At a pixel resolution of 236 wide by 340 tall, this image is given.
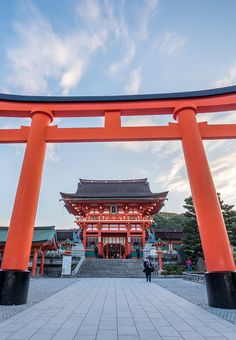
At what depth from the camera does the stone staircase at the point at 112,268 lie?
16950 mm

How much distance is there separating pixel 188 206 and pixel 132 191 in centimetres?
926

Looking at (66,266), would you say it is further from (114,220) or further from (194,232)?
(194,232)

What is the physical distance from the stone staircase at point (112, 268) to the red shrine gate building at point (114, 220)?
2995mm

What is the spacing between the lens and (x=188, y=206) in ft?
68.6

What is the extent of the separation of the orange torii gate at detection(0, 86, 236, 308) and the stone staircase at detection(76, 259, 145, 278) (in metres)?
12.8

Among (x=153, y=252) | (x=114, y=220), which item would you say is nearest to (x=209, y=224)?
(x=153, y=252)

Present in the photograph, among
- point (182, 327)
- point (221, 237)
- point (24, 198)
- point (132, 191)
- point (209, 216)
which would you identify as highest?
point (132, 191)

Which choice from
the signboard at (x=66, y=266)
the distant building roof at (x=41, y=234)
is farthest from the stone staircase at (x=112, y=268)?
the distant building roof at (x=41, y=234)

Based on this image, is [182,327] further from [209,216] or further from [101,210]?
[101,210]

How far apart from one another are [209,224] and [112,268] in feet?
48.1

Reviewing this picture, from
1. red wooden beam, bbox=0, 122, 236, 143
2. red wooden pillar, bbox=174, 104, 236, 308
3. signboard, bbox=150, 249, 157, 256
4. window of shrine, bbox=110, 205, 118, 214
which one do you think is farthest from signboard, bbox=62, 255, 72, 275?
red wooden pillar, bbox=174, 104, 236, 308

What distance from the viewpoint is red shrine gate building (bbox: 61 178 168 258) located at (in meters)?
22.9

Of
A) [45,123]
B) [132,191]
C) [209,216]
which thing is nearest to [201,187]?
[209,216]

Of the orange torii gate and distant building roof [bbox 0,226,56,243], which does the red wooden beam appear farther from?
distant building roof [bbox 0,226,56,243]
